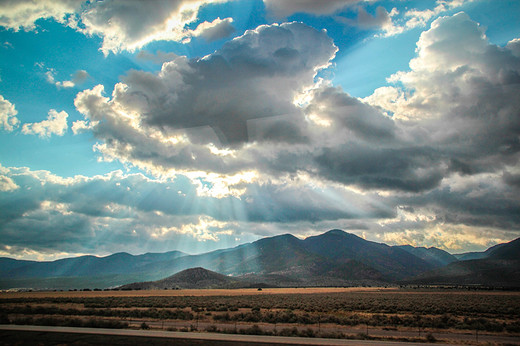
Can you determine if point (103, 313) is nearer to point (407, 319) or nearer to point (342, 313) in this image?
point (342, 313)

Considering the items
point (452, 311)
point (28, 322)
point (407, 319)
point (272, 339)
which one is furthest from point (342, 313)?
point (28, 322)

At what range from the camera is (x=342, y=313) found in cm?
5450

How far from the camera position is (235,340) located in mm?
29109

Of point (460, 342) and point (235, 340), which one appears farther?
point (460, 342)

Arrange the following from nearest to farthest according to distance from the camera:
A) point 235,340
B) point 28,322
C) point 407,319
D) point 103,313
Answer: point 235,340 < point 28,322 < point 407,319 < point 103,313

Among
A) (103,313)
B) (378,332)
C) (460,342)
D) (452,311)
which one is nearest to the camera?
(460,342)

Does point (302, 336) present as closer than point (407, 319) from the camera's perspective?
Yes

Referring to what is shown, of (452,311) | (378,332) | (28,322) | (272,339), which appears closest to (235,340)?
(272,339)

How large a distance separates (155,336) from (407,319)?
3152cm

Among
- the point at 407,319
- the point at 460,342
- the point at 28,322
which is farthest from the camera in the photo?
the point at 407,319

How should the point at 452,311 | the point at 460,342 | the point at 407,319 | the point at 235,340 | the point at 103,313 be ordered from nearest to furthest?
1. the point at 235,340
2. the point at 460,342
3. the point at 407,319
4. the point at 103,313
5. the point at 452,311

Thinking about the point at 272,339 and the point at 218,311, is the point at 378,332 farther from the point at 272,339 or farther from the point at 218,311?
the point at 218,311

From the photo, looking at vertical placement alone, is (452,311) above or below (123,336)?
below

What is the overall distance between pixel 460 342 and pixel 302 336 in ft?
45.4
